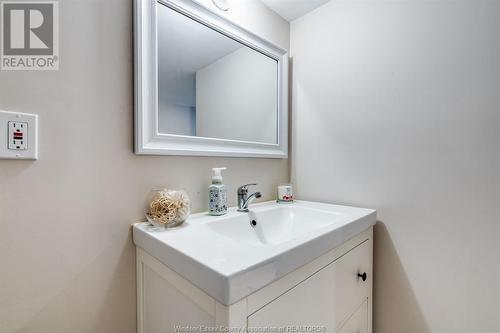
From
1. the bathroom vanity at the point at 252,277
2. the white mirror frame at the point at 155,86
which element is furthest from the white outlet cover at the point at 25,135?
the bathroom vanity at the point at 252,277

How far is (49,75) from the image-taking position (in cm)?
61

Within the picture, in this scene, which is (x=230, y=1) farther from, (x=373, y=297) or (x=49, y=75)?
(x=373, y=297)

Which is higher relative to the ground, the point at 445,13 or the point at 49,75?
the point at 445,13

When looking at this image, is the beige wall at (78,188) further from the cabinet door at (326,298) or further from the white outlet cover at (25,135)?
the cabinet door at (326,298)

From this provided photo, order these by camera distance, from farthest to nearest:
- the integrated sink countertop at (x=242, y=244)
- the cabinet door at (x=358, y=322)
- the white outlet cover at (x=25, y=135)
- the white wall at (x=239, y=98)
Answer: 1. the white wall at (x=239, y=98)
2. the cabinet door at (x=358, y=322)
3. the white outlet cover at (x=25, y=135)
4. the integrated sink countertop at (x=242, y=244)

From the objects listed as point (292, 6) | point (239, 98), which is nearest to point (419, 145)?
point (239, 98)

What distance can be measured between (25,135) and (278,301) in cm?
74

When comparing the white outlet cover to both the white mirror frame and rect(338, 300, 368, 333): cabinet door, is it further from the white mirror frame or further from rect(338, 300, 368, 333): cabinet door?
rect(338, 300, 368, 333): cabinet door

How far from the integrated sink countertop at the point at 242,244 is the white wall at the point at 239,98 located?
37cm

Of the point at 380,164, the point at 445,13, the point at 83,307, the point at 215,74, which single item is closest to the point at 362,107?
the point at 380,164

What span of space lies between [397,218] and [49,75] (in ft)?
4.23

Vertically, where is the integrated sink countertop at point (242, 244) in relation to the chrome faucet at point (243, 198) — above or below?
below

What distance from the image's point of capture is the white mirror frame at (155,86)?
0.73 m

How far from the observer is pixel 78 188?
654 millimetres
